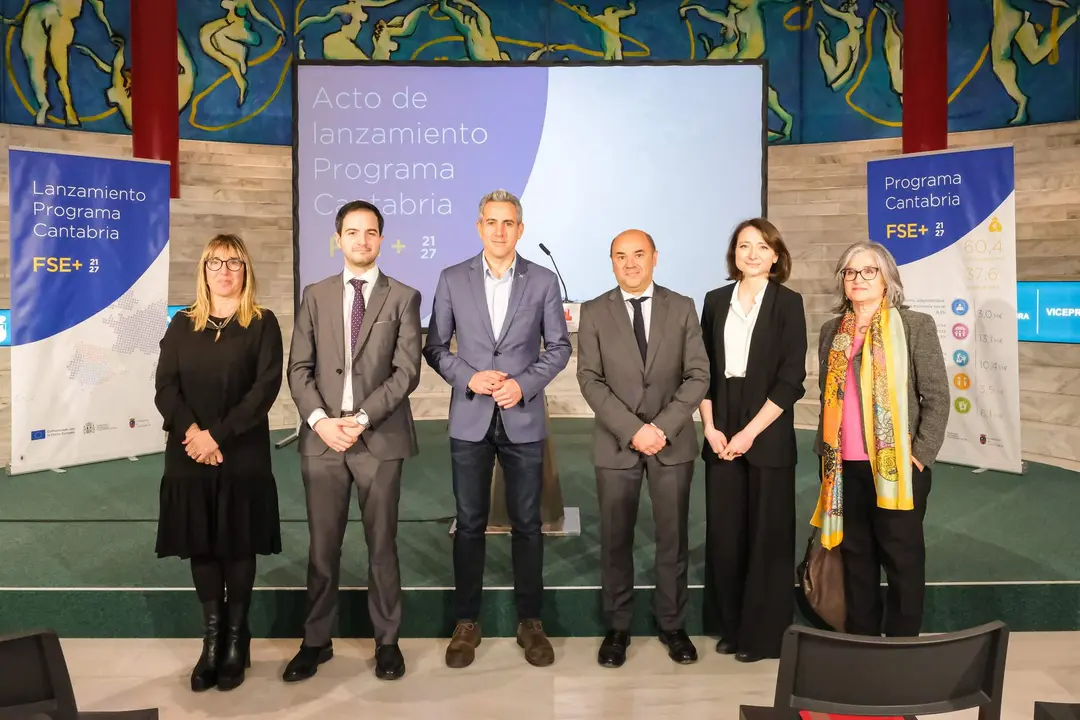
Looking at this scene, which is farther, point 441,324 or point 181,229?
point 181,229

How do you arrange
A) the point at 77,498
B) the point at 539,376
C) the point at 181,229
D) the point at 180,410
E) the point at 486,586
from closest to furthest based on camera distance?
the point at 180,410 < the point at 539,376 < the point at 486,586 < the point at 77,498 < the point at 181,229

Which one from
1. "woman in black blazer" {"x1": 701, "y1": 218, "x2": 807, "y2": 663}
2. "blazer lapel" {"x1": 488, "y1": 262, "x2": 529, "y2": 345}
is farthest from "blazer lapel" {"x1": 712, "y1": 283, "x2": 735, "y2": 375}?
"blazer lapel" {"x1": 488, "y1": 262, "x2": 529, "y2": 345}

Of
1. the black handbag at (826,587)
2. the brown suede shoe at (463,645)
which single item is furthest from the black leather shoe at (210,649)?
the black handbag at (826,587)

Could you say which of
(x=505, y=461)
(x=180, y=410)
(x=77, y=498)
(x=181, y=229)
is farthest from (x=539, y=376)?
(x=181, y=229)

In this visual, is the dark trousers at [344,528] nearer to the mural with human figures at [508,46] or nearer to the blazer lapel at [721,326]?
the blazer lapel at [721,326]

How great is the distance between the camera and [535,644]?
3018 mm

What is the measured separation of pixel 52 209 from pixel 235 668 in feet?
10.3

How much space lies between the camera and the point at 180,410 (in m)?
2.72

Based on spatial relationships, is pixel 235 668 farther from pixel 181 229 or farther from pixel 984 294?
pixel 181 229

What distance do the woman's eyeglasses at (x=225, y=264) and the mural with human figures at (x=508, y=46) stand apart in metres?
4.72

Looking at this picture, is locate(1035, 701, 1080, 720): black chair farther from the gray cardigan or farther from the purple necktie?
the purple necktie

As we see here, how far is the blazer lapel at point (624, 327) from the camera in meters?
2.97

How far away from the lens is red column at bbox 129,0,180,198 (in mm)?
6066

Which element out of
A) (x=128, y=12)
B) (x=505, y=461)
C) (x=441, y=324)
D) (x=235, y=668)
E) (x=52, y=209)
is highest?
(x=128, y=12)
